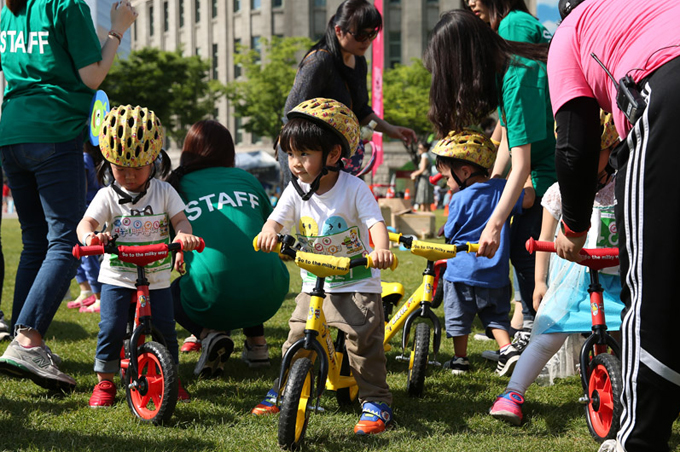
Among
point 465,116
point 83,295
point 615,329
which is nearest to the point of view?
point 615,329

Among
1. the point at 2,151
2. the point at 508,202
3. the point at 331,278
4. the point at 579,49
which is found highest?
the point at 579,49

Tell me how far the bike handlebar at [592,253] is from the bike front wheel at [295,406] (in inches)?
42.7

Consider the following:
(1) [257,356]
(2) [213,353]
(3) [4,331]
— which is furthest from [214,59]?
(2) [213,353]

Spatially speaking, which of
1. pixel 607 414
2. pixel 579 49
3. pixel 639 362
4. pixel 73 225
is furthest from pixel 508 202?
pixel 73 225

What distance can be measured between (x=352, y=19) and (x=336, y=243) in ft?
6.44

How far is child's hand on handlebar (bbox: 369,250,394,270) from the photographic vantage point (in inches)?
→ 117

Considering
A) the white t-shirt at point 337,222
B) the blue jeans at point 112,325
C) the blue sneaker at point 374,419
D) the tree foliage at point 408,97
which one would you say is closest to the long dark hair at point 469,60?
the white t-shirt at point 337,222

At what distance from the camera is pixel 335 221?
3576mm

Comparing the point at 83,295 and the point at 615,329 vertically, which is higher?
the point at 615,329

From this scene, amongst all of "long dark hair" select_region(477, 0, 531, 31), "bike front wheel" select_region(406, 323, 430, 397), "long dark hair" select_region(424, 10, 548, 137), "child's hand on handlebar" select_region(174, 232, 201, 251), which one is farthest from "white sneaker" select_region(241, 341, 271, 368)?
"long dark hair" select_region(477, 0, 531, 31)

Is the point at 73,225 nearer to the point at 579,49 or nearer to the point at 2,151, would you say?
the point at 2,151

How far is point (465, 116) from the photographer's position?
4105mm

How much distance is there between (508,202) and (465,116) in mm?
743

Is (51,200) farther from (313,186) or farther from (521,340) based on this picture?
(521,340)
